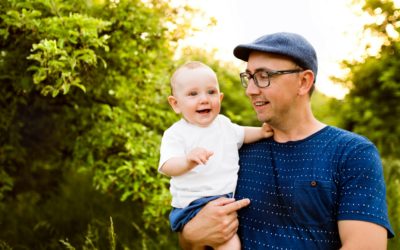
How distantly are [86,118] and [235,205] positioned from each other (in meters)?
1.78

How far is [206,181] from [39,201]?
3167 millimetres

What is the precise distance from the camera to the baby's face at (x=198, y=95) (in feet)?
8.54

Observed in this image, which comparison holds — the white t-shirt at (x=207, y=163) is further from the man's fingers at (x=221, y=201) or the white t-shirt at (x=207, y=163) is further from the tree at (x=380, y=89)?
the tree at (x=380, y=89)

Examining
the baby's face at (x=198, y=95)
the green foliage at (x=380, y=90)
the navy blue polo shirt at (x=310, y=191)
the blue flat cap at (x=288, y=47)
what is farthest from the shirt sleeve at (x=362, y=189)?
the green foliage at (x=380, y=90)

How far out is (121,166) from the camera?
3656mm

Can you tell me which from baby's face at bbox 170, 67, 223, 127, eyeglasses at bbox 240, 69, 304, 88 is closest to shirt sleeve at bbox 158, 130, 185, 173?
baby's face at bbox 170, 67, 223, 127

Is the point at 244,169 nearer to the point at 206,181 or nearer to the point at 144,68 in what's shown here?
the point at 206,181

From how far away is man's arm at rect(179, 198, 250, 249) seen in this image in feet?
8.30

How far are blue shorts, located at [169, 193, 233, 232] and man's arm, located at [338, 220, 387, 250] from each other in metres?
0.63

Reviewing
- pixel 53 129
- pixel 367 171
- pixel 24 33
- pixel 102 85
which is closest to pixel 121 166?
pixel 102 85

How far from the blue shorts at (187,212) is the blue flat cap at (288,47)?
0.74 meters

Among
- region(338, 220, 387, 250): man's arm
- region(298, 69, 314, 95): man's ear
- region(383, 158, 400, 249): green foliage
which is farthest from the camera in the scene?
region(383, 158, 400, 249): green foliage

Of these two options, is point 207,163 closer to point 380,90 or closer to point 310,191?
point 310,191

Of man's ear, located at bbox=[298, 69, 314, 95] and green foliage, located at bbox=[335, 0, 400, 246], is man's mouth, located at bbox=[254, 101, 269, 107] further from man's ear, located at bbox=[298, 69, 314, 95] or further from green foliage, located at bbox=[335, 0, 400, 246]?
green foliage, located at bbox=[335, 0, 400, 246]
